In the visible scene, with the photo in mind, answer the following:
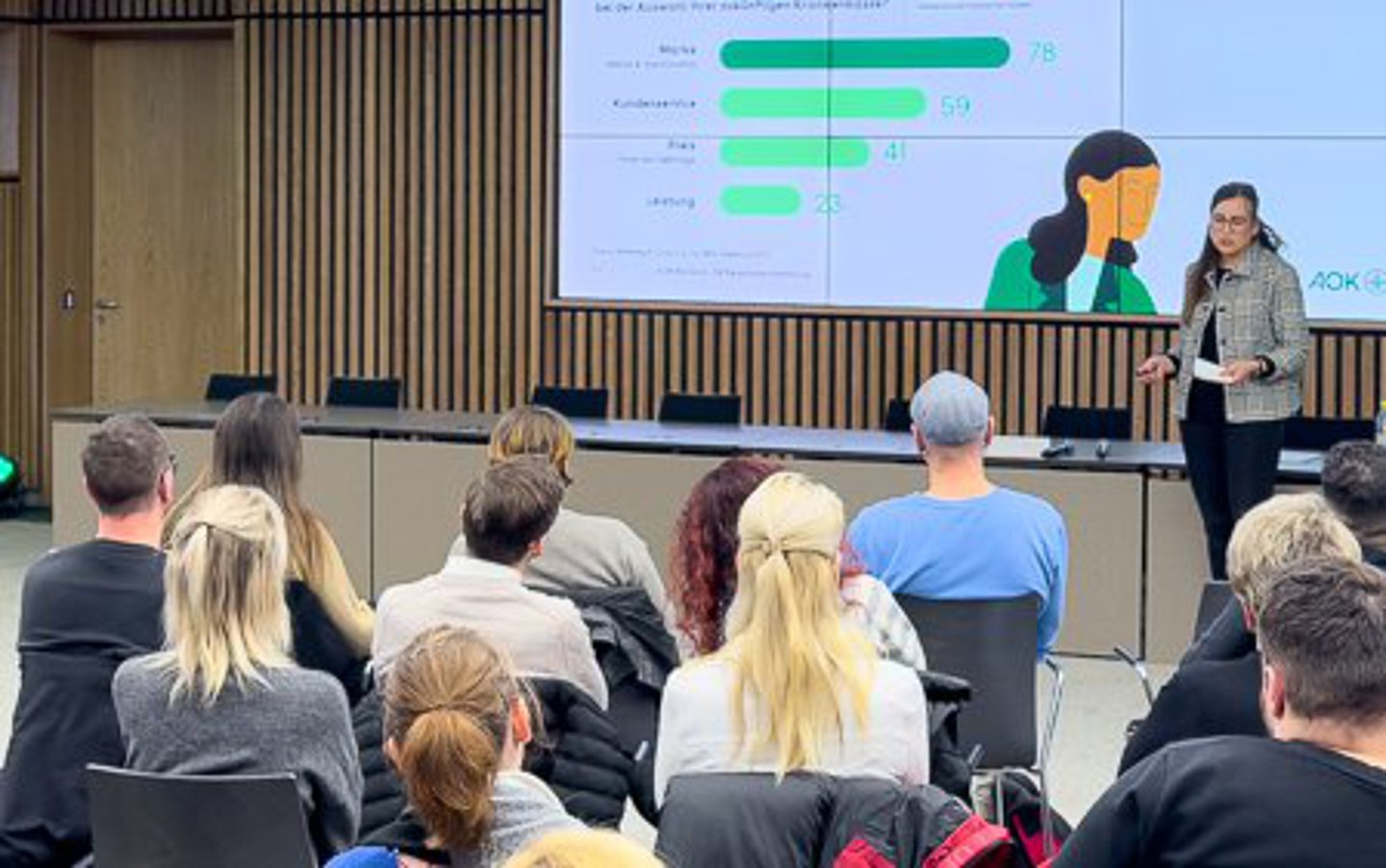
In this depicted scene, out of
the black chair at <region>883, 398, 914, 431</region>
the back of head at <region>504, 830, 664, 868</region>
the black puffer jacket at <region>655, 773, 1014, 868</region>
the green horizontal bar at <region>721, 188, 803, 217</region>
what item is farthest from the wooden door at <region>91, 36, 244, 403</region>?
the back of head at <region>504, 830, 664, 868</region>

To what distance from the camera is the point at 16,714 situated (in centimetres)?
444

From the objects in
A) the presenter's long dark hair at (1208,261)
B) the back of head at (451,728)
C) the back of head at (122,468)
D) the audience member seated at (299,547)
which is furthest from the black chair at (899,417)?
the back of head at (451,728)

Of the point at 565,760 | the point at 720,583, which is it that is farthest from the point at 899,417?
the point at 565,760

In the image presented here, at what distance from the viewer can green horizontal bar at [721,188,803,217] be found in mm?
11328

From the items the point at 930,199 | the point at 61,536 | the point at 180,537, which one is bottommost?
the point at 61,536

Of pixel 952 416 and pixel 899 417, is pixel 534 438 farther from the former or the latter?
pixel 899 417

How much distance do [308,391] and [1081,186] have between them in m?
4.42

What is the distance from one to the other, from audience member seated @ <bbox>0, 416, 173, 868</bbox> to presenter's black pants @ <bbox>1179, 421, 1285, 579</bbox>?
4853mm

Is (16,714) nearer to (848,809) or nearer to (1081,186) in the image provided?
(848,809)

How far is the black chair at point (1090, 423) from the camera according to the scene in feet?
32.6

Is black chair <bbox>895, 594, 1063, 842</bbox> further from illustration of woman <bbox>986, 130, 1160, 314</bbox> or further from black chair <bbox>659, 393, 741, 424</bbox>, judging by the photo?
illustration of woman <bbox>986, 130, 1160, 314</bbox>

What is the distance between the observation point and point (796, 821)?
3441 millimetres

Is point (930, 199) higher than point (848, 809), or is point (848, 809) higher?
point (930, 199)

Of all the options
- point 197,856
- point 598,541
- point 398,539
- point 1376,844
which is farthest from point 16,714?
point 398,539
